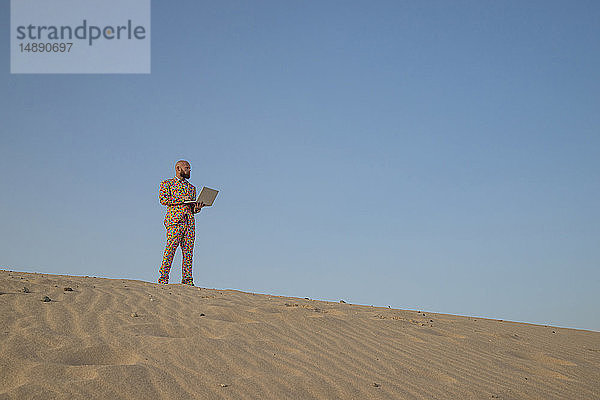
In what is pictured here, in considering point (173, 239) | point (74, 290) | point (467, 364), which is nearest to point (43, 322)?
point (74, 290)

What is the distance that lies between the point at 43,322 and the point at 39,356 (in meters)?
1.10

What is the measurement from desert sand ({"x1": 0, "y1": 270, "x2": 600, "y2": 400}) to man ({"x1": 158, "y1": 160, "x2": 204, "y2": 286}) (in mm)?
4689

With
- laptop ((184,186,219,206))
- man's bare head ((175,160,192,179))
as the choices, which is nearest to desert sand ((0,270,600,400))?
laptop ((184,186,219,206))

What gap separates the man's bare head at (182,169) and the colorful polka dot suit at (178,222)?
0.49 ft

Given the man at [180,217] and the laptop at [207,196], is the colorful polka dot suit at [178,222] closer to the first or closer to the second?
the man at [180,217]

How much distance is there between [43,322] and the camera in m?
4.95

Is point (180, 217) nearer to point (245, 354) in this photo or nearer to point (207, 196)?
point (207, 196)

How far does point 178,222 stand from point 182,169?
1.29 metres

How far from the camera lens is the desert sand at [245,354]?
12.2 ft

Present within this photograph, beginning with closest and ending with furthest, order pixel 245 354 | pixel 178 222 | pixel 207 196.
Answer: pixel 245 354, pixel 207 196, pixel 178 222

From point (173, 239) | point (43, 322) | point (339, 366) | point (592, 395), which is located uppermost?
point (173, 239)

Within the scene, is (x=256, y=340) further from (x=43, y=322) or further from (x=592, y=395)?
(x=592, y=395)

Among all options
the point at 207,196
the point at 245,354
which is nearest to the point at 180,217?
the point at 207,196

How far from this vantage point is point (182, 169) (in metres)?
12.2
